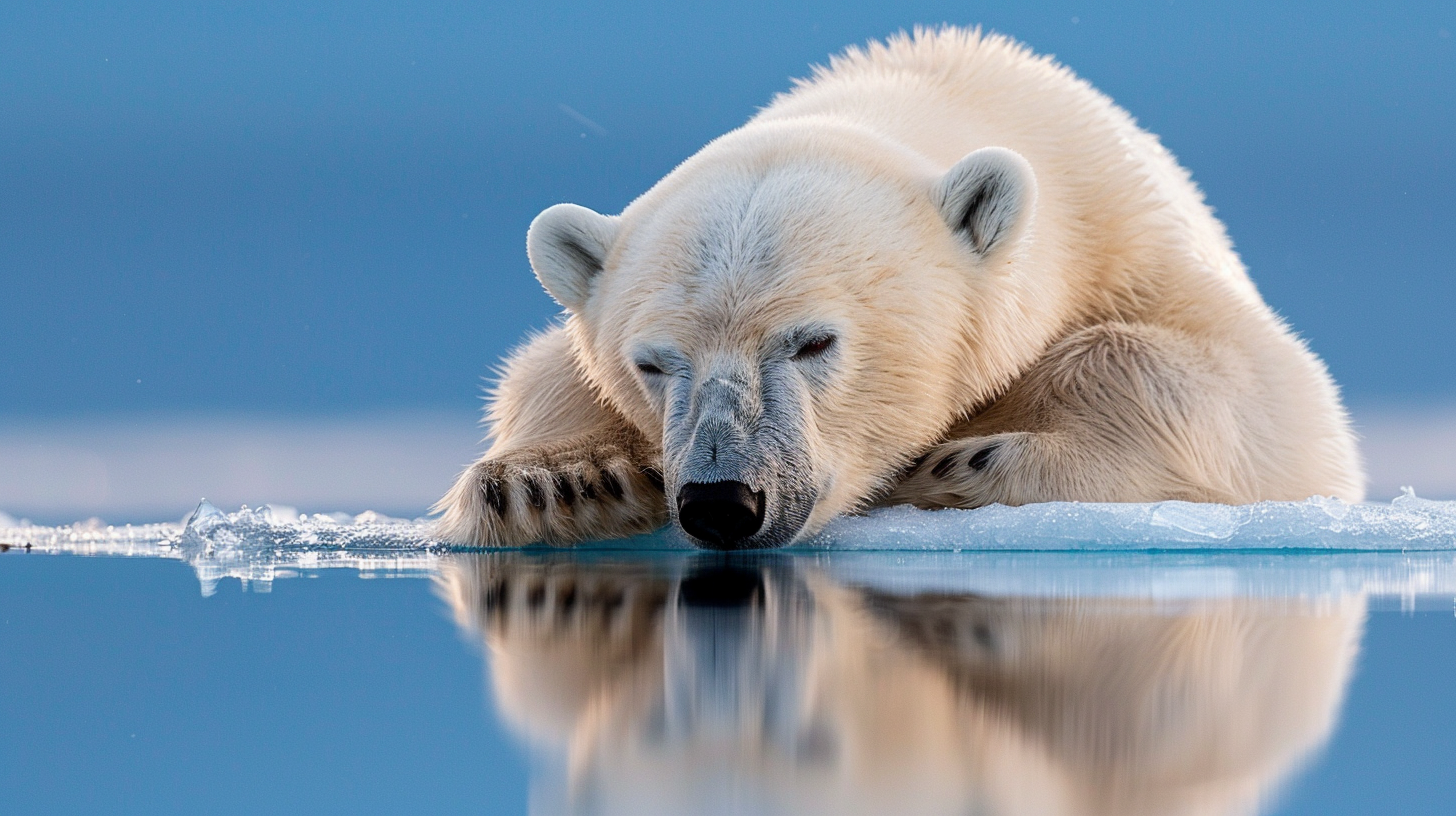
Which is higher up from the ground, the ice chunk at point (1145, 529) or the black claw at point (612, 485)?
the black claw at point (612, 485)

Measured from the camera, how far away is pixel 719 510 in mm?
2873

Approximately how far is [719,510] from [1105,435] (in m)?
1.25

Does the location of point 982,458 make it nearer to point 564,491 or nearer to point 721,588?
point 564,491

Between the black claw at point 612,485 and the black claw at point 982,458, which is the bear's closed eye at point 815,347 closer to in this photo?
the black claw at point 982,458

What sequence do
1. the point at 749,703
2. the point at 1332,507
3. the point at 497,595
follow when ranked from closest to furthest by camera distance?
1. the point at 749,703
2. the point at 497,595
3. the point at 1332,507

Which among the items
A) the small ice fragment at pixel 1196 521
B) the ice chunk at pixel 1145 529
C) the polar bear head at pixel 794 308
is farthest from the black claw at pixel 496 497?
the small ice fragment at pixel 1196 521

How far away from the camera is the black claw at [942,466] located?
3.58 m

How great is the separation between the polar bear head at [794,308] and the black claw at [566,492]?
0.24 metres

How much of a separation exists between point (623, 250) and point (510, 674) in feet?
7.10

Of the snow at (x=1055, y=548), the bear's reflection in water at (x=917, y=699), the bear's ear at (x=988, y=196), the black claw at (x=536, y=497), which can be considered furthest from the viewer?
the black claw at (x=536, y=497)

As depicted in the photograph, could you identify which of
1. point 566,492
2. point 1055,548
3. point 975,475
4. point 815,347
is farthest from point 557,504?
point 1055,548

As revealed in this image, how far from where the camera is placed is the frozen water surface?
1.11m

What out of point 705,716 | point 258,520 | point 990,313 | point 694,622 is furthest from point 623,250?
point 705,716

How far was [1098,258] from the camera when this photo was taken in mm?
4000
